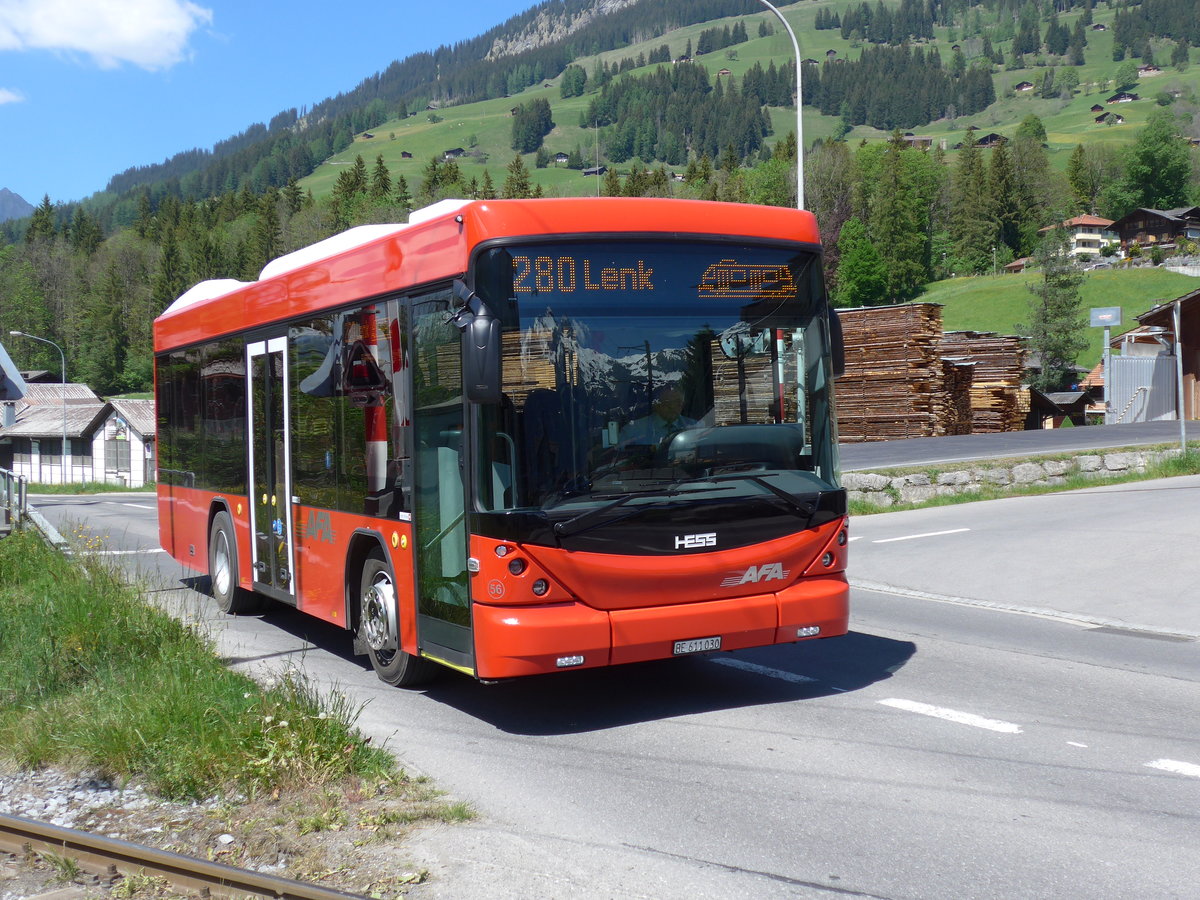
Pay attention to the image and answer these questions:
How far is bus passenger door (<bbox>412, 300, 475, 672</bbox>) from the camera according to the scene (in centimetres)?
726

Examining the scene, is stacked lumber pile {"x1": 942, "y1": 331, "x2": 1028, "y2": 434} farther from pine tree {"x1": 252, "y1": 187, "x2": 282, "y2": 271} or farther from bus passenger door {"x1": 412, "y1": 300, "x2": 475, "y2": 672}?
pine tree {"x1": 252, "y1": 187, "x2": 282, "y2": 271}

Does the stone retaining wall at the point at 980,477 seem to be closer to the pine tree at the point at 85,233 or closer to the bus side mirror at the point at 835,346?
the bus side mirror at the point at 835,346

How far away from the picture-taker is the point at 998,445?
1125 inches

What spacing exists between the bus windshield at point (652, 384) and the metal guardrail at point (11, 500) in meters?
13.8

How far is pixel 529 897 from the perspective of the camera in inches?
184

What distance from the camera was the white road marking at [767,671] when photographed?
866cm

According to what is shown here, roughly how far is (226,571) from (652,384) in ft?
20.8

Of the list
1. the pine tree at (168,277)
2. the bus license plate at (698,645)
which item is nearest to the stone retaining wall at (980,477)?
the bus license plate at (698,645)

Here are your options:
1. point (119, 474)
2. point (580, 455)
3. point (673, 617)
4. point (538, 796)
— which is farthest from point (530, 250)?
point (119, 474)

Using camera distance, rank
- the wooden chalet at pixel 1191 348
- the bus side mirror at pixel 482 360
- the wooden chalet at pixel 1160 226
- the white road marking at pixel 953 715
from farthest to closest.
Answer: the wooden chalet at pixel 1160 226
the wooden chalet at pixel 1191 348
the white road marking at pixel 953 715
the bus side mirror at pixel 482 360

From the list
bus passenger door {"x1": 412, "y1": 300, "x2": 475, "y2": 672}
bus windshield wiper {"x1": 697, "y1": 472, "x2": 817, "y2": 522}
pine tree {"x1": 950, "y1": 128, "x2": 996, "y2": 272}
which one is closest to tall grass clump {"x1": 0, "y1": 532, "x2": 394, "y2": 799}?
bus passenger door {"x1": 412, "y1": 300, "x2": 475, "y2": 672}

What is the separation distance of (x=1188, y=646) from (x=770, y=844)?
6.40 meters

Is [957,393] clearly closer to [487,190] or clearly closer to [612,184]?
[612,184]

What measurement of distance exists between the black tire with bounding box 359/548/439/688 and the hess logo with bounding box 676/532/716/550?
197 cm
